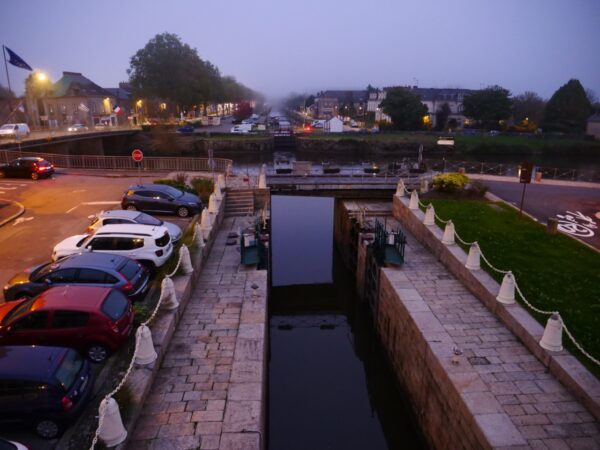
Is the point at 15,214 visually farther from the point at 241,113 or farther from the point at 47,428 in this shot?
the point at 241,113

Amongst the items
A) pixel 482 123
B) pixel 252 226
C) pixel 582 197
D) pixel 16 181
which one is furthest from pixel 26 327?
pixel 482 123

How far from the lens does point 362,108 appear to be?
130 meters

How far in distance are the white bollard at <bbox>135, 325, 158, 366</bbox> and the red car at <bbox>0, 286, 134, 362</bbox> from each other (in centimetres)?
72

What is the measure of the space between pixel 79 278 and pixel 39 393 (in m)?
4.62

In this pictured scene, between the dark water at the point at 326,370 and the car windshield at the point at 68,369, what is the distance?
6.43 metres

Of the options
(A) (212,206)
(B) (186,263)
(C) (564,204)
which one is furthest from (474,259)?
(C) (564,204)

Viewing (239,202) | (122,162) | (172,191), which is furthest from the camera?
(122,162)

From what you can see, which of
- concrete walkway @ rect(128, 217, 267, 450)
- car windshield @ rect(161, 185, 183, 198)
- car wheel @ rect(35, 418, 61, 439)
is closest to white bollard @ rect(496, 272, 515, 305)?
concrete walkway @ rect(128, 217, 267, 450)

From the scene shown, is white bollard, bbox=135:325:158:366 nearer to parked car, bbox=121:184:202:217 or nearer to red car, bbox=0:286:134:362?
red car, bbox=0:286:134:362

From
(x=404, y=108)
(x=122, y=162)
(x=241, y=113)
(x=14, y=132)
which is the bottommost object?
(x=122, y=162)

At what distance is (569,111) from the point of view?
3280 inches

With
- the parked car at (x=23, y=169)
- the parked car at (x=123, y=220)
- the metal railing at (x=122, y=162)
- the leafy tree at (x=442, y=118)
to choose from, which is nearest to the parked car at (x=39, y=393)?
the parked car at (x=123, y=220)

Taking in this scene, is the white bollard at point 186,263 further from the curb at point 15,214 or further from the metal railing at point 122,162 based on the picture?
the metal railing at point 122,162

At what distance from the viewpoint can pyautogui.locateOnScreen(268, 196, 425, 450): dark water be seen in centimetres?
1255
